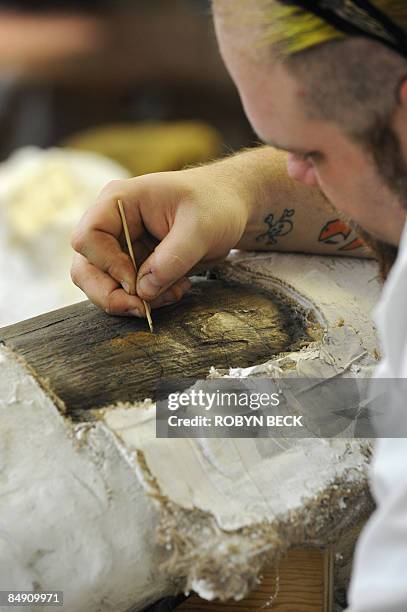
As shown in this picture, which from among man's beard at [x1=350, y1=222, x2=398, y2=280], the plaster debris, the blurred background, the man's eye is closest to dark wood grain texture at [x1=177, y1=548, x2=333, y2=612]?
the plaster debris

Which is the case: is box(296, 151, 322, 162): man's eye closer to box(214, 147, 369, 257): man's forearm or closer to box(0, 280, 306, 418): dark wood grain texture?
box(0, 280, 306, 418): dark wood grain texture

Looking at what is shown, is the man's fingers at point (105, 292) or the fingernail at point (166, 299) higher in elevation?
the man's fingers at point (105, 292)

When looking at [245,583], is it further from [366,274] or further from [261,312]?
[366,274]

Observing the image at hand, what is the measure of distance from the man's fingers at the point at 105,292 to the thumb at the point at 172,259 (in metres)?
0.02

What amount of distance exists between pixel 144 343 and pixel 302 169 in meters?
0.32

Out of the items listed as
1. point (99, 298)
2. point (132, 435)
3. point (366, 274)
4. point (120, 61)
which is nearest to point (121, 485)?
point (132, 435)

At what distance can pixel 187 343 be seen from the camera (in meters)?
1.13

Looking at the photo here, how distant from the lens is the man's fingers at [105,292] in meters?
1.19

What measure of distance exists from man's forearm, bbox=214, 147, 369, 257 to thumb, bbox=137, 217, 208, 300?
0.53 feet

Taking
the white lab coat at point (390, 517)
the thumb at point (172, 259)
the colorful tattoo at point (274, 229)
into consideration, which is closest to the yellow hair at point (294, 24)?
the white lab coat at point (390, 517)

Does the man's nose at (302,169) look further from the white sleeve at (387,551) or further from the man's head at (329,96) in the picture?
the white sleeve at (387,551)

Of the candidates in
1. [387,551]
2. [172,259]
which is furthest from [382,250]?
[387,551]

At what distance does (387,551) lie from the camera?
2.56 ft

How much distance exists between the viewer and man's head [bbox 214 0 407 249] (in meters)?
0.85
